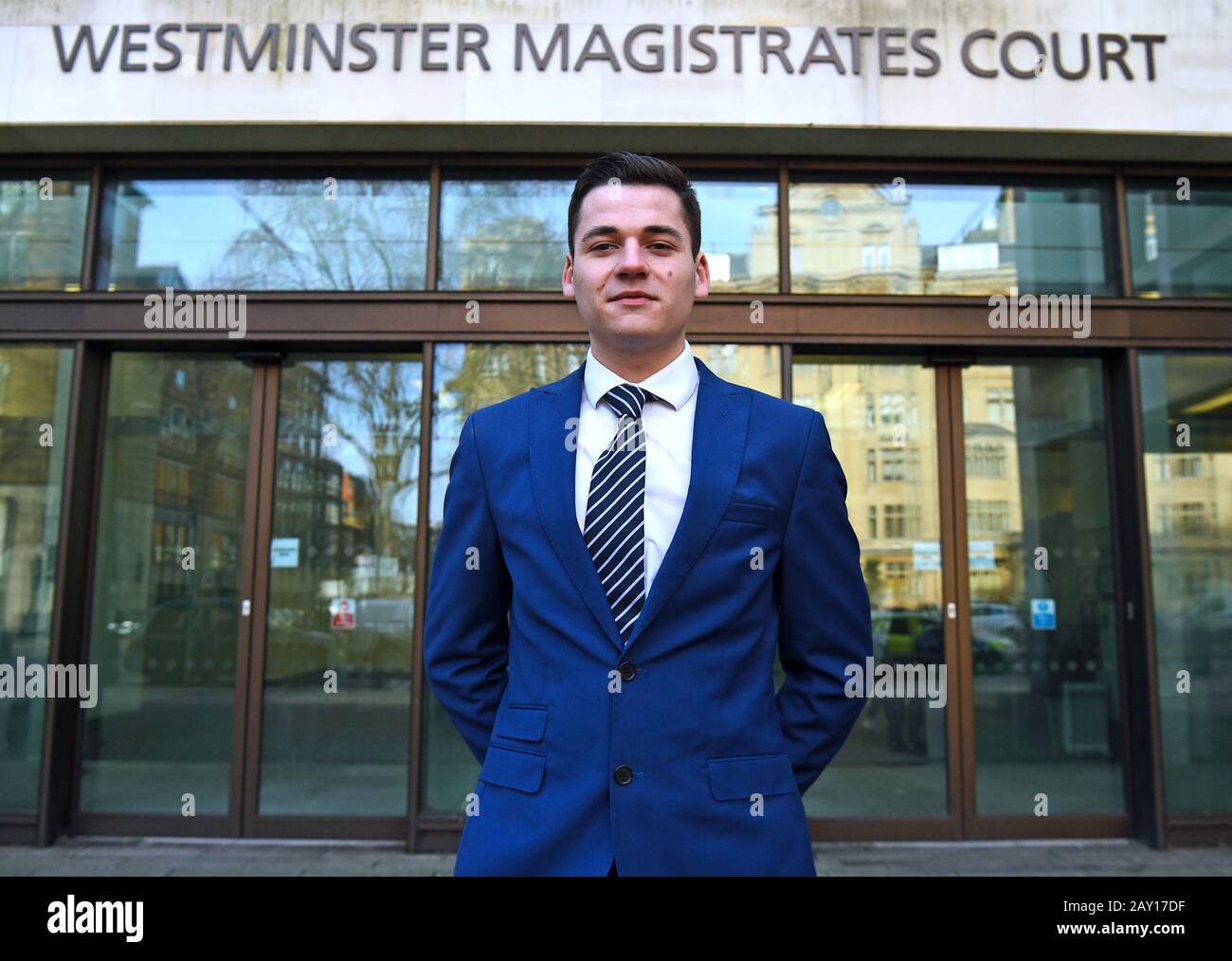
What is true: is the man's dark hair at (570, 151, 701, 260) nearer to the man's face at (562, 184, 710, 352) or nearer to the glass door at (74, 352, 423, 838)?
the man's face at (562, 184, 710, 352)

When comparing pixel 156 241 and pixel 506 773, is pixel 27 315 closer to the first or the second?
pixel 156 241

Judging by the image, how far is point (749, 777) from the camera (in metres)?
1.55

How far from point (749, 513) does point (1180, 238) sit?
19.7 ft

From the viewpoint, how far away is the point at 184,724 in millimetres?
6094

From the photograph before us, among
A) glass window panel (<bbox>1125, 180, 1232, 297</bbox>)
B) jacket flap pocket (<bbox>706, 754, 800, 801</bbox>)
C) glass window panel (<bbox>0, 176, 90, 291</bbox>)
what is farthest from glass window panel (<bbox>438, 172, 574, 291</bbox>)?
jacket flap pocket (<bbox>706, 754, 800, 801</bbox>)

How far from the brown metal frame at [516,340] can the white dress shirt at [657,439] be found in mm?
4209

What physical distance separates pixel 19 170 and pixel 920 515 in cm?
642

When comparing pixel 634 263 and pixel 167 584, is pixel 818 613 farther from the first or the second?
pixel 167 584

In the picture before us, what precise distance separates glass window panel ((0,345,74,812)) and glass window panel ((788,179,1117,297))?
497 centimetres

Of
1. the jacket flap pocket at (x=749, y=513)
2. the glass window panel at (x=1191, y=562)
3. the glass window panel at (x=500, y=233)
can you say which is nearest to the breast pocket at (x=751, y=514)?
the jacket flap pocket at (x=749, y=513)

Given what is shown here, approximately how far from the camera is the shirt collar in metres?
1.79

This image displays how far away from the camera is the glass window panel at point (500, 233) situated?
20.2ft

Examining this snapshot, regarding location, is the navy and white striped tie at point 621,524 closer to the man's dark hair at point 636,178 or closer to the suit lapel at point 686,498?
the suit lapel at point 686,498

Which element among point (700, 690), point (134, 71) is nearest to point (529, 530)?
point (700, 690)
